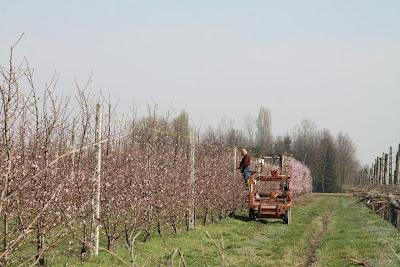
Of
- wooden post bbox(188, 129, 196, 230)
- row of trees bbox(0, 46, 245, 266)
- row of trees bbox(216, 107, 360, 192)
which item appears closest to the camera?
row of trees bbox(0, 46, 245, 266)

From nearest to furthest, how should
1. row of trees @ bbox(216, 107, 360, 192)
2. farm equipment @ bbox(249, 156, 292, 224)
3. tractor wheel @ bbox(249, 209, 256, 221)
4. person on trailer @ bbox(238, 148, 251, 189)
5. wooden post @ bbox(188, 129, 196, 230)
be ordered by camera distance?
wooden post @ bbox(188, 129, 196, 230), farm equipment @ bbox(249, 156, 292, 224), tractor wheel @ bbox(249, 209, 256, 221), person on trailer @ bbox(238, 148, 251, 189), row of trees @ bbox(216, 107, 360, 192)

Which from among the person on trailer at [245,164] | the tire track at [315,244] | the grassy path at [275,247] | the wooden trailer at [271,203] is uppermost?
the person on trailer at [245,164]

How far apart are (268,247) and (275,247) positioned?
0.59ft

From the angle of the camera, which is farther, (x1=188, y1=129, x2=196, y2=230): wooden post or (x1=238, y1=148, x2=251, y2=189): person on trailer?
(x1=238, y1=148, x2=251, y2=189): person on trailer

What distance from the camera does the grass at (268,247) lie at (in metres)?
10.6

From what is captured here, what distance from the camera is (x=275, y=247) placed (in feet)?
44.7

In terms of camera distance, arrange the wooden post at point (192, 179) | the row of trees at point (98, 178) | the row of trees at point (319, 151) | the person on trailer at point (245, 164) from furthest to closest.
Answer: the row of trees at point (319, 151) → the person on trailer at point (245, 164) → the wooden post at point (192, 179) → the row of trees at point (98, 178)

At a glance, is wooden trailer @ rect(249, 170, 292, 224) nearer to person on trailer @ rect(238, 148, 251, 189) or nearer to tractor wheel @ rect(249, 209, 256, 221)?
tractor wheel @ rect(249, 209, 256, 221)

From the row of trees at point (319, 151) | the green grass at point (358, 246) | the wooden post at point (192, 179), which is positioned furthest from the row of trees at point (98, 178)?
the row of trees at point (319, 151)

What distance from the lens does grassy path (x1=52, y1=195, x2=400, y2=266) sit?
10.8m

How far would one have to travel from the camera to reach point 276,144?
9106 cm

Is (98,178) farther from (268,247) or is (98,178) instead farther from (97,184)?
(268,247)

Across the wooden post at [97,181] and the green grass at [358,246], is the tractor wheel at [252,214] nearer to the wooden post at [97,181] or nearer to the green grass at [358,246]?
the green grass at [358,246]

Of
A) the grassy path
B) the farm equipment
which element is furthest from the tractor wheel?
the grassy path
